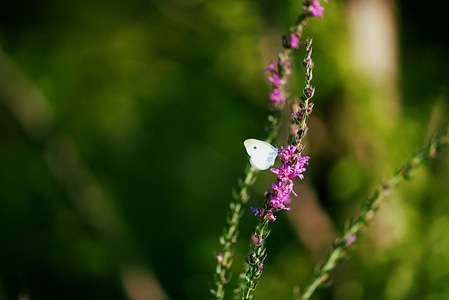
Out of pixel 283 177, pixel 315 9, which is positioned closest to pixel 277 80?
pixel 315 9

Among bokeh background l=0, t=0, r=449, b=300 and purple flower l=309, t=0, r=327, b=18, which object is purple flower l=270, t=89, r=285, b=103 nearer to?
purple flower l=309, t=0, r=327, b=18

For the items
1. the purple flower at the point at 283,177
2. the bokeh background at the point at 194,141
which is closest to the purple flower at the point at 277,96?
the purple flower at the point at 283,177

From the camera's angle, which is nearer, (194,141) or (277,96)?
(277,96)

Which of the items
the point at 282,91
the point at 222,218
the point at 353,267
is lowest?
the point at 282,91

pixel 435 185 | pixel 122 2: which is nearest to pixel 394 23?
pixel 435 185

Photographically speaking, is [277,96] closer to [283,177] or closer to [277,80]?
[277,80]

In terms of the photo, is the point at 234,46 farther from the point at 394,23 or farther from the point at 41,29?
the point at 41,29

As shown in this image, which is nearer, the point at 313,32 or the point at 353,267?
the point at 313,32
